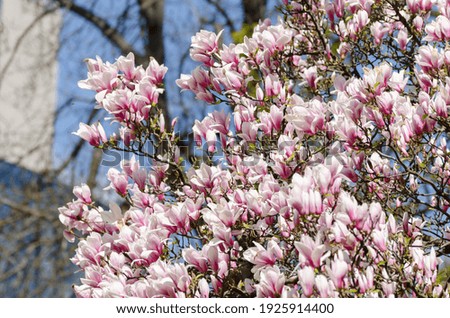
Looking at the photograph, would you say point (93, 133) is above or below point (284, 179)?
above

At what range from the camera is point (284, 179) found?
109 inches

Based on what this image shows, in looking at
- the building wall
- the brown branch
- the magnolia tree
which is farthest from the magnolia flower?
the brown branch

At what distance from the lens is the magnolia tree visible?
91.2 inches

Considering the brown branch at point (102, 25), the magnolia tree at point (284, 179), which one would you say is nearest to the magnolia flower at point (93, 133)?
the magnolia tree at point (284, 179)

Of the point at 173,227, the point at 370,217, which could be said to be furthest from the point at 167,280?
the point at 370,217

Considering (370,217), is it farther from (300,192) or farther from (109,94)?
(109,94)

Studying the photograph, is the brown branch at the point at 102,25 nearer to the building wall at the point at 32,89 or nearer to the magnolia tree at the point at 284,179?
the building wall at the point at 32,89

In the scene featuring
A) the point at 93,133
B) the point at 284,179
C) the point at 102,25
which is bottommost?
the point at 284,179

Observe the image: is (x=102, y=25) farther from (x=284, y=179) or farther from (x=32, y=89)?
(x=284, y=179)

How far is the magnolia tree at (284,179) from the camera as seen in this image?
91.2 inches

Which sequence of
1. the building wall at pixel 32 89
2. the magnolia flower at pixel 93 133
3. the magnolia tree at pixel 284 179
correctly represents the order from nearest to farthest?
the magnolia tree at pixel 284 179, the magnolia flower at pixel 93 133, the building wall at pixel 32 89

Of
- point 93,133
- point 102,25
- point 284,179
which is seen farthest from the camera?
point 102,25

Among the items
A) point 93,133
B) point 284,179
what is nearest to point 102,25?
point 93,133

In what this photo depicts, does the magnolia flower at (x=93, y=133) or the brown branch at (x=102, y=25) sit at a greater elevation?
the brown branch at (x=102, y=25)
